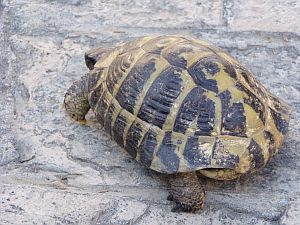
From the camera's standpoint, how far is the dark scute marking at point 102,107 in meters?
3.78

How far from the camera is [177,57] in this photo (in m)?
3.60

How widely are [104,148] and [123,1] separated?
4.87 ft

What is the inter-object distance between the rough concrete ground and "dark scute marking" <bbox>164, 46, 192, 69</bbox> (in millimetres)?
572

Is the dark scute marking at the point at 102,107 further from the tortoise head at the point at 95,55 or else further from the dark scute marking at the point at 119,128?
the tortoise head at the point at 95,55

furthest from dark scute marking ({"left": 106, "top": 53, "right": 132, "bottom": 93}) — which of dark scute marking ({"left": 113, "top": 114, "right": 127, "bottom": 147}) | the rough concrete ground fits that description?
the rough concrete ground

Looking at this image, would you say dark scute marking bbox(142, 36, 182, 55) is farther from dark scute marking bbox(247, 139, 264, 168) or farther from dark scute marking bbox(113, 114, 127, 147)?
dark scute marking bbox(247, 139, 264, 168)

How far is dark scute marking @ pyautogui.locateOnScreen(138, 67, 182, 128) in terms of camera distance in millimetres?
3506

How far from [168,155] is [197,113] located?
0.77 feet

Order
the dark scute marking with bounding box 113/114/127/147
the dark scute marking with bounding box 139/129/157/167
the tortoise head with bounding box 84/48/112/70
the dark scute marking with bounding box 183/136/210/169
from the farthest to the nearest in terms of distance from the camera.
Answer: the tortoise head with bounding box 84/48/112/70, the dark scute marking with bounding box 113/114/127/147, the dark scute marking with bounding box 139/129/157/167, the dark scute marking with bounding box 183/136/210/169

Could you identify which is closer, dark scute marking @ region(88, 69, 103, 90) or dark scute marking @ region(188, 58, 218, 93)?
dark scute marking @ region(188, 58, 218, 93)

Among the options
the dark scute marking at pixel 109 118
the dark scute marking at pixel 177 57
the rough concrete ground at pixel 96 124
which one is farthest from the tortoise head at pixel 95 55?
the dark scute marking at pixel 177 57

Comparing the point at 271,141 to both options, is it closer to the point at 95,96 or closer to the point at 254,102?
the point at 254,102

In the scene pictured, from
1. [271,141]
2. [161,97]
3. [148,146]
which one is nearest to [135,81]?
[161,97]

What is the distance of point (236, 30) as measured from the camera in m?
4.71
